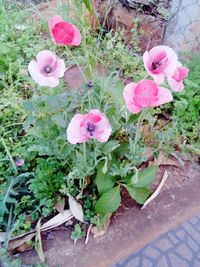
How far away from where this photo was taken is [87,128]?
86 centimetres

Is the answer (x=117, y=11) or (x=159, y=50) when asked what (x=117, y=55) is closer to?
(x=117, y=11)

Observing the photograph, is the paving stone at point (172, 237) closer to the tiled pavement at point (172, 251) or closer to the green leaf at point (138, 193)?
the tiled pavement at point (172, 251)

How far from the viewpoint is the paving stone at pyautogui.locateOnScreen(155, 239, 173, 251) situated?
1036 millimetres

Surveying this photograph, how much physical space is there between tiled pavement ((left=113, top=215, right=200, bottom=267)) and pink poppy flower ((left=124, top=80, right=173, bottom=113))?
17.3 inches

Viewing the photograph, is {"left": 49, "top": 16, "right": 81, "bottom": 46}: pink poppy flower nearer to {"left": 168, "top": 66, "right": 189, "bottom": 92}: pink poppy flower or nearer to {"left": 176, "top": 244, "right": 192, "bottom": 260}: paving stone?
{"left": 168, "top": 66, "right": 189, "bottom": 92}: pink poppy flower

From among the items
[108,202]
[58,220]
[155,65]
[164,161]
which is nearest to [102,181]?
[108,202]

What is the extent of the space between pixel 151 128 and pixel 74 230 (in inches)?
17.1

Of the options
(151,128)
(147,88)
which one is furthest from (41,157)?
(147,88)

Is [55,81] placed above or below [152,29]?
above

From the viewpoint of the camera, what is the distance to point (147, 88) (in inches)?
32.5

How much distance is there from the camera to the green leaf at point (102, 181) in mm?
1063

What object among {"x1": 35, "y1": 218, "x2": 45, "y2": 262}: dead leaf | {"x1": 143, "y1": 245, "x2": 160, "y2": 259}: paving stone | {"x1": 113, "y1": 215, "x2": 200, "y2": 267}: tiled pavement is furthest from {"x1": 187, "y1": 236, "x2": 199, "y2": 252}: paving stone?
{"x1": 35, "y1": 218, "x2": 45, "y2": 262}: dead leaf

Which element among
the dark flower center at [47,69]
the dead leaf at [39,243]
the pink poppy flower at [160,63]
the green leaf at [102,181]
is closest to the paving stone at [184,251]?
the green leaf at [102,181]

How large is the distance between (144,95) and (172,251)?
487 mm
